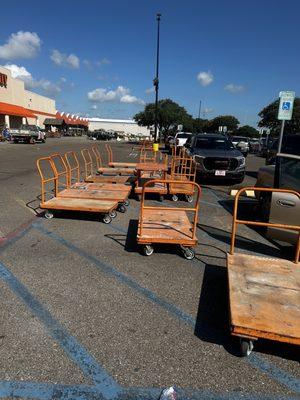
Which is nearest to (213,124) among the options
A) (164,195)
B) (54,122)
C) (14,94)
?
(54,122)

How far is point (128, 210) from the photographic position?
826cm

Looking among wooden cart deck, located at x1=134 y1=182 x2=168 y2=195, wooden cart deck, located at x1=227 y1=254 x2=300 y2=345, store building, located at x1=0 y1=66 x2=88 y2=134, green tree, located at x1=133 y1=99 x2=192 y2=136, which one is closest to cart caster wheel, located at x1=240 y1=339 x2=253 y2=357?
wooden cart deck, located at x1=227 y1=254 x2=300 y2=345

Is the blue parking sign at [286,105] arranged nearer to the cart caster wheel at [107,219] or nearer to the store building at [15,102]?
the cart caster wheel at [107,219]

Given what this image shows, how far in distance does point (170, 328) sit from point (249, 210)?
19.5ft

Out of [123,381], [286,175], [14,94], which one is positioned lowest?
[123,381]

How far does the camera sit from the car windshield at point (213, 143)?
1384 cm

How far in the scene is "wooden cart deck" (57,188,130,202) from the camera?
7.86 meters

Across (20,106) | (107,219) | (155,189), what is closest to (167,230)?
(107,219)

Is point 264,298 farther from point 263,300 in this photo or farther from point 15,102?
point 15,102

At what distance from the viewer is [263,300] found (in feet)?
11.7

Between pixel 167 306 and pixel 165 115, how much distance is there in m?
57.7

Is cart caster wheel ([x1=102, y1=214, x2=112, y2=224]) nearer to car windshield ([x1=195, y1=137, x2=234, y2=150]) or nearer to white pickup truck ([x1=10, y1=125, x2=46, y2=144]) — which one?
car windshield ([x1=195, y1=137, x2=234, y2=150])

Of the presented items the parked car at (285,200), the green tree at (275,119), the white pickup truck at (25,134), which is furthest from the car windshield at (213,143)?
the green tree at (275,119)

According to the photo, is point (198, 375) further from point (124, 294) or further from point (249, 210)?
point (249, 210)
